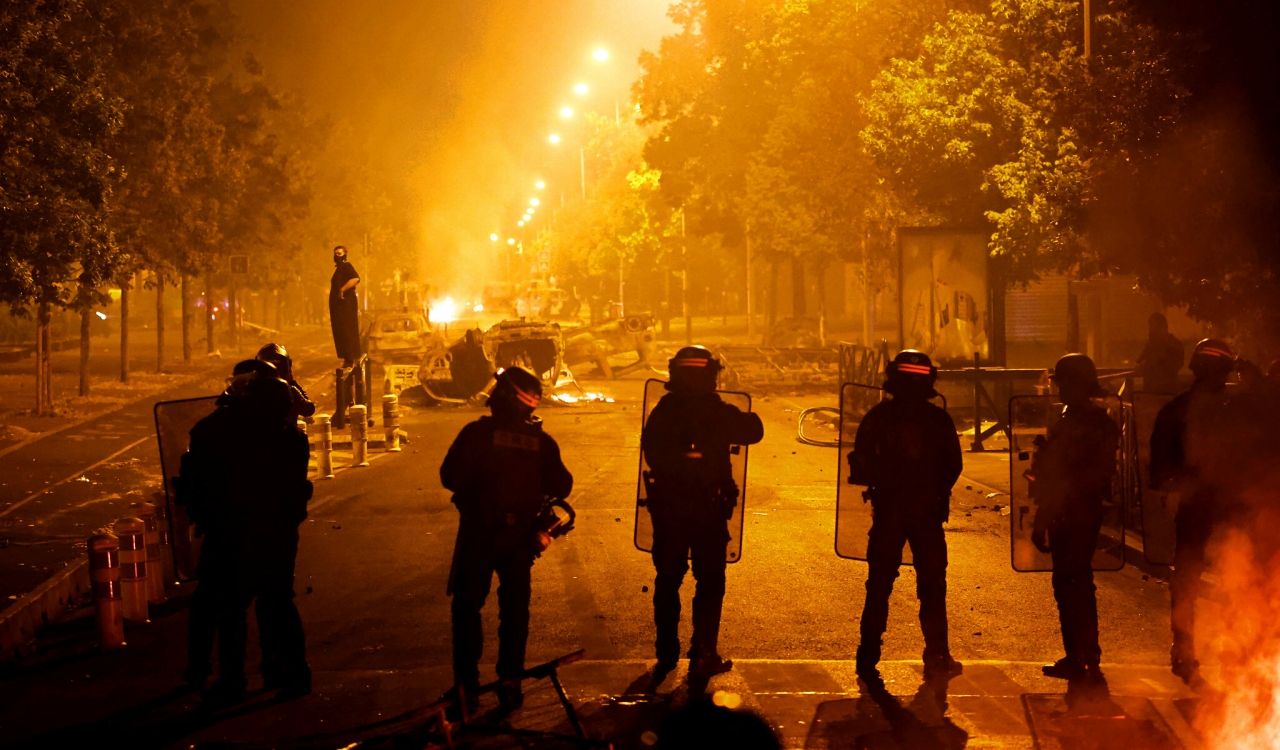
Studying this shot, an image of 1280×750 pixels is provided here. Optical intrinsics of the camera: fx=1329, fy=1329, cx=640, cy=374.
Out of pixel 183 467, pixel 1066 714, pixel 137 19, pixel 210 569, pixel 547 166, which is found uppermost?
pixel 547 166

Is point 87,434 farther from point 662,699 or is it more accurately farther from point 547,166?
point 547,166

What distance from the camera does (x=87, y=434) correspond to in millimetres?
22203

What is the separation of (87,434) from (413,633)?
1576 cm

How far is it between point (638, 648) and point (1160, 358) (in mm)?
10541

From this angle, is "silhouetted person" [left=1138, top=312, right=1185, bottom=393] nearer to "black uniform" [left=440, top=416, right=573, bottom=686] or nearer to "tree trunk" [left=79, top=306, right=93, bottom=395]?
"black uniform" [left=440, top=416, right=573, bottom=686]

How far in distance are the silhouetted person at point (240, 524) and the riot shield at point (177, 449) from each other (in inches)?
75.8

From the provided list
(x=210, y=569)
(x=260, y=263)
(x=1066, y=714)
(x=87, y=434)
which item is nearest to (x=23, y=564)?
(x=210, y=569)

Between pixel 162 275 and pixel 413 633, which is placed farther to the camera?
pixel 162 275

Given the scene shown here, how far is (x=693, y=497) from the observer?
7156 millimetres

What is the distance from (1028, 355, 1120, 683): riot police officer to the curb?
5981 millimetres

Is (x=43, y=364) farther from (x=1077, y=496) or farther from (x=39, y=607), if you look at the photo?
(x=1077, y=496)

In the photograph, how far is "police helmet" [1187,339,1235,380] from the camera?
7.29 metres

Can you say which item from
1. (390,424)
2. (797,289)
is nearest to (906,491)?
(390,424)

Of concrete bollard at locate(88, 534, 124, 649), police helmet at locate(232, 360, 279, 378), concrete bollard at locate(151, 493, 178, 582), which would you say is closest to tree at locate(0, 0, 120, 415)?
concrete bollard at locate(151, 493, 178, 582)
